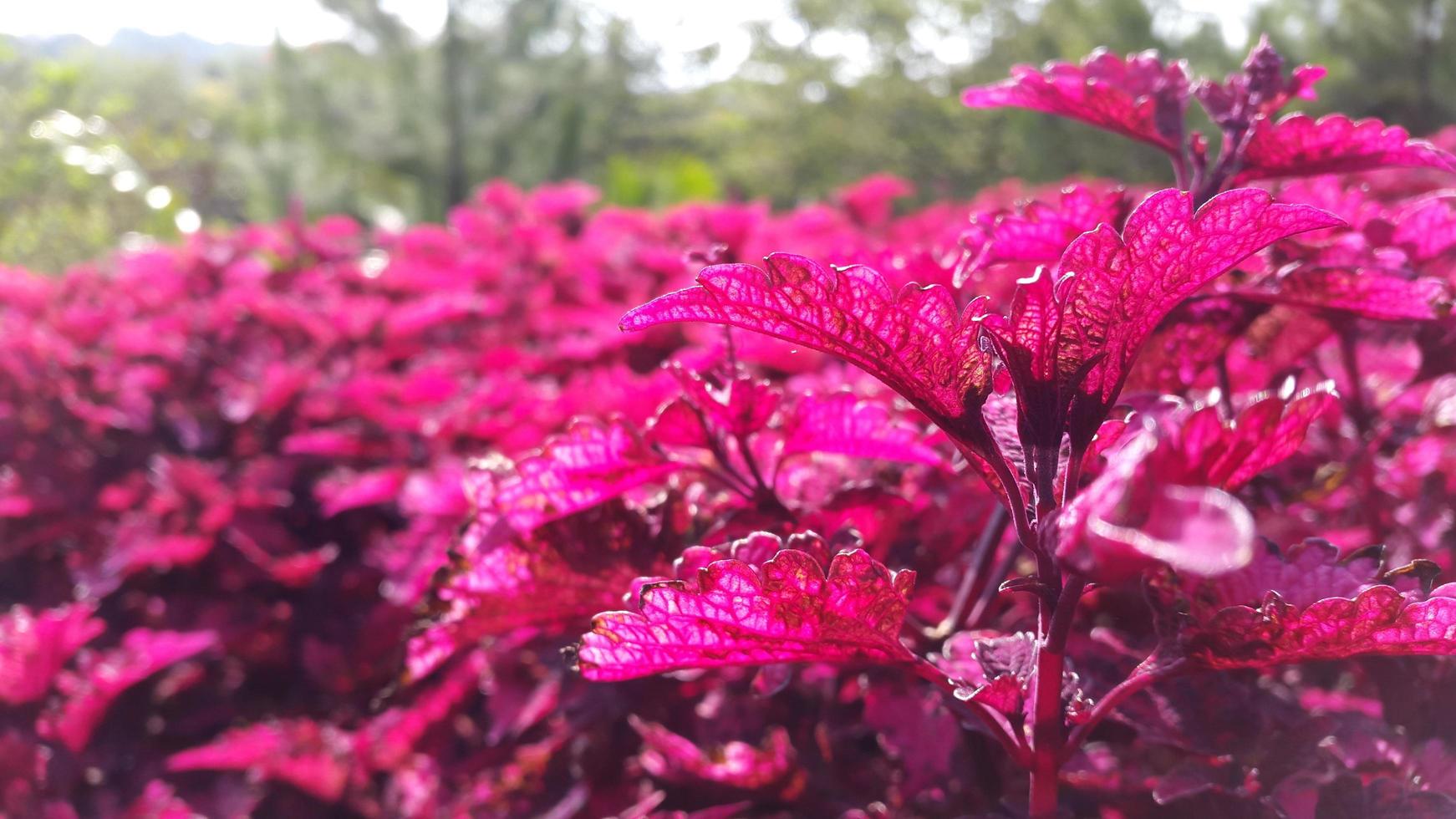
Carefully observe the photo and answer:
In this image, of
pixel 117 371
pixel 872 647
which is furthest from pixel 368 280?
pixel 872 647

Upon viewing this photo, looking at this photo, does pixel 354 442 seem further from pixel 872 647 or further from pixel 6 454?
pixel 872 647

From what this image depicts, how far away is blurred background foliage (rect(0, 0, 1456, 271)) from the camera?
1223 cm

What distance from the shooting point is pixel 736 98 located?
59.8ft

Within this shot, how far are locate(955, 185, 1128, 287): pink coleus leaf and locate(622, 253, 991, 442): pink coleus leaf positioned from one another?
0.23 m

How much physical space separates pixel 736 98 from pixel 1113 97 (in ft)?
59.3

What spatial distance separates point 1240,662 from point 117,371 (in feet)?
6.94

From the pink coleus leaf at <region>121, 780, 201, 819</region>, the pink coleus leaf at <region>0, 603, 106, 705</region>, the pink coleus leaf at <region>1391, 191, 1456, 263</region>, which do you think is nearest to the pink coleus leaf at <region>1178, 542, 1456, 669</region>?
the pink coleus leaf at <region>1391, 191, 1456, 263</region>

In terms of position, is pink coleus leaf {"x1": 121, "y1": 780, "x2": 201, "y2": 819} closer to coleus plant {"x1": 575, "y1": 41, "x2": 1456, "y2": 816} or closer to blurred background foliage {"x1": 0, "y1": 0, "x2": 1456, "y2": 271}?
coleus plant {"x1": 575, "y1": 41, "x2": 1456, "y2": 816}

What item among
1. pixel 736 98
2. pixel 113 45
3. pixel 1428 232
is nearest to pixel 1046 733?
pixel 1428 232

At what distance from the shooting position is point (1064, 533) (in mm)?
453

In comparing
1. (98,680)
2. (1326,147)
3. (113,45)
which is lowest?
(98,680)

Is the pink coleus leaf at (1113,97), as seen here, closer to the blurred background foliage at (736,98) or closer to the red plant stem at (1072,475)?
the red plant stem at (1072,475)

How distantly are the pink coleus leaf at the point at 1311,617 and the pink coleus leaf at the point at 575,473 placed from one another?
371 millimetres

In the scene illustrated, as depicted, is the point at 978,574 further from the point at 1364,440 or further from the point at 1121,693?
the point at 1364,440
